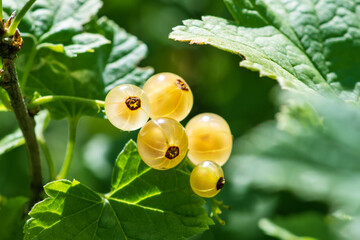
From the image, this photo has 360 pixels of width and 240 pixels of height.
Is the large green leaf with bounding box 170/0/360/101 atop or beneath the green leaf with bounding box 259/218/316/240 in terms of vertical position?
atop

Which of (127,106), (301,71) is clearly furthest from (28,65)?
(301,71)

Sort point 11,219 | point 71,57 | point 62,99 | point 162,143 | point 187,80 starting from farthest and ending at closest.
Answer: point 187,80, point 71,57, point 11,219, point 62,99, point 162,143

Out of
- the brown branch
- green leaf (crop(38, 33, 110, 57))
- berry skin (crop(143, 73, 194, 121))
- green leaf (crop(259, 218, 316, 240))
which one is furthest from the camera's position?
green leaf (crop(259, 218, 316, 240))

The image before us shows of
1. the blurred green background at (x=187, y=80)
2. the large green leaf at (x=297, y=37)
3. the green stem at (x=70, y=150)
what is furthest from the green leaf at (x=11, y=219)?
the blurred green background at (x=187, y=80)

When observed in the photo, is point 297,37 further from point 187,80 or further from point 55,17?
point 187,80

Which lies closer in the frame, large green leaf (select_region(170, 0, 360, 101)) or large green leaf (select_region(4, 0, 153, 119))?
large green leaf (select_region(170, 0, 360, 101))

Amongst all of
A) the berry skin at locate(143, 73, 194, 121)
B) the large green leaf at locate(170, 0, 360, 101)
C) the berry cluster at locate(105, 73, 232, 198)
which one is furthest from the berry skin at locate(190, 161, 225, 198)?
the large green leaf at locate(170, 0, 360, 101)

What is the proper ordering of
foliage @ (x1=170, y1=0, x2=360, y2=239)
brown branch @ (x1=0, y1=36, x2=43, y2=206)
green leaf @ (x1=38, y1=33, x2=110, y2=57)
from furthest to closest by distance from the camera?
1. green leaf @ (x1=38, y1=33, x2=110, y2=57)
2. brown branch @ (x1=0, y1=36, x2=43, y2=206)
3. foliage @ (x1=170, y1=0, x2=360, y2=239)

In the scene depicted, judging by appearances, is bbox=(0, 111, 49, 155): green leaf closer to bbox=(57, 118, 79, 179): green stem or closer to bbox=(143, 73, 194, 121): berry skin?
bbox=(57, 118, 79, 179): green stem
